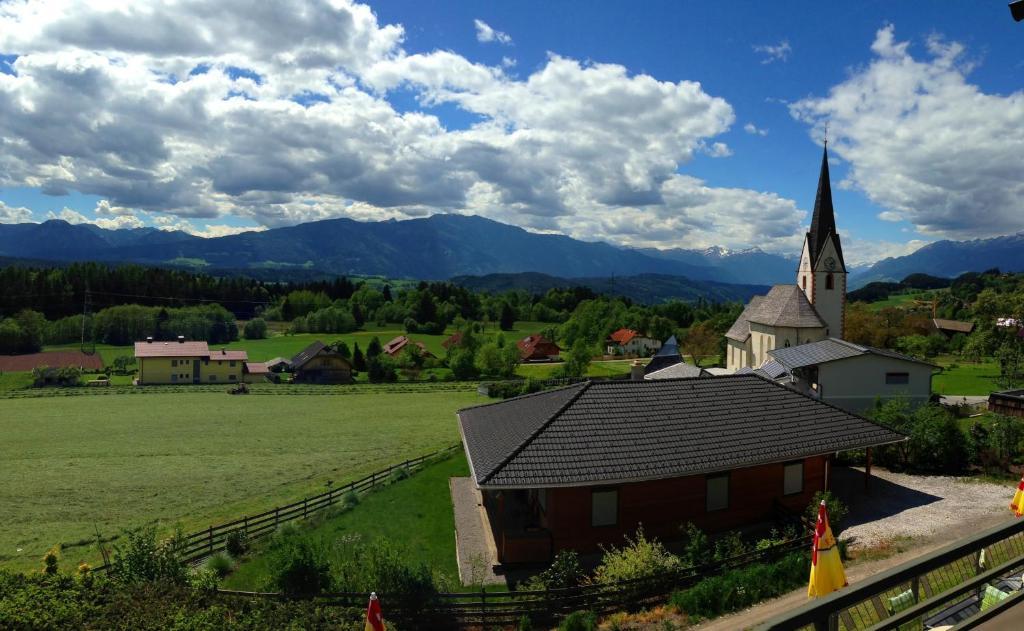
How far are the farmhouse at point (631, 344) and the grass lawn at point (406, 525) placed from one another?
3202 inches

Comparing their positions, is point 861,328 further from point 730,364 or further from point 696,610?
point 696,610

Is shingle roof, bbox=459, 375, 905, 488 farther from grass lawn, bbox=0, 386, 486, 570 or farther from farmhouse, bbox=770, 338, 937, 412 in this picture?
farmhouse, bbox=770, 338, 937, 412

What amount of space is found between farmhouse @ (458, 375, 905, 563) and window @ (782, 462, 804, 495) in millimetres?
36

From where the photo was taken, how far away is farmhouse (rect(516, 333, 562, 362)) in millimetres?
101062

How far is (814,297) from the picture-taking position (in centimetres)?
5256

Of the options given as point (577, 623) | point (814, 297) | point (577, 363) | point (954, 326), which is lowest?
point (577, 363)

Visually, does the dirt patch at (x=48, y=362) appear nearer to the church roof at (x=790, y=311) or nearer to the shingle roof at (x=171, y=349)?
the shingle roof at (x=171, y=349)

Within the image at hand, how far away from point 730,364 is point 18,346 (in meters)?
105

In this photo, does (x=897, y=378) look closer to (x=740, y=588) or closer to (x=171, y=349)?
(x=740, y=588)

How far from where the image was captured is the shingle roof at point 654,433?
19.0m

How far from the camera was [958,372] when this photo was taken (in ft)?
201

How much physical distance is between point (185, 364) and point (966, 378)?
289 feet

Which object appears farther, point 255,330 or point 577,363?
point 255,330

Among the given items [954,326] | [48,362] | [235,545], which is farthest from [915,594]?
[954,326]
